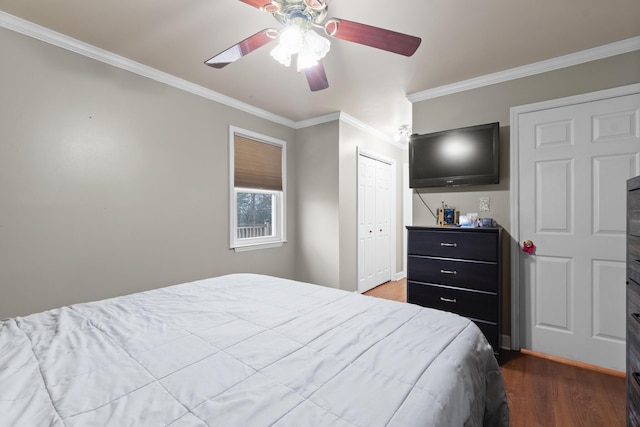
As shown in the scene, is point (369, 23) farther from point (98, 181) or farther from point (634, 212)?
point (98, 181)

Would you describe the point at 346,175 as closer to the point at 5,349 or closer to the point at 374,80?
the point at 374,80

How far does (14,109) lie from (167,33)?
1187 mm

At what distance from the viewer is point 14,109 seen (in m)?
1.97

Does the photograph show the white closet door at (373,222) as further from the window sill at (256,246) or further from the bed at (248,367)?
the bed at (248,367)

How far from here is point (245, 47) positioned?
174 cm

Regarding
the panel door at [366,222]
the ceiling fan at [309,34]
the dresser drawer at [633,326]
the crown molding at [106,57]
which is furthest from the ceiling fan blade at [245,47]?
the panel door at [366,222]

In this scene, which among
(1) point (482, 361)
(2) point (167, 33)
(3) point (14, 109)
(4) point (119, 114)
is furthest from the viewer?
(4) point (119, 114)

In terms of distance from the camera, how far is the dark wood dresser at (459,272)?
93.3 inches

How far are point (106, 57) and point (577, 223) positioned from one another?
421cm

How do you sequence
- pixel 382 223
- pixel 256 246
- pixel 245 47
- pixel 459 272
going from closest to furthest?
pixel 245 47, pixel 459 272, pixel 256 246, pixel 382 223

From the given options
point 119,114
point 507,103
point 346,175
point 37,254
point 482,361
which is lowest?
point 482,361

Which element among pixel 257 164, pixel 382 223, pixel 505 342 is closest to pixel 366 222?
pixel 382 223

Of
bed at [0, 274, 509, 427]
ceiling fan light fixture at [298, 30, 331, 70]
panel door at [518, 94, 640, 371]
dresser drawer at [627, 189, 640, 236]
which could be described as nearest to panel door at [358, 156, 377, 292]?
panel door at [518, 94, 640, 371]

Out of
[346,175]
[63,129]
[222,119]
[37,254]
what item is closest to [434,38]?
[346,175]
